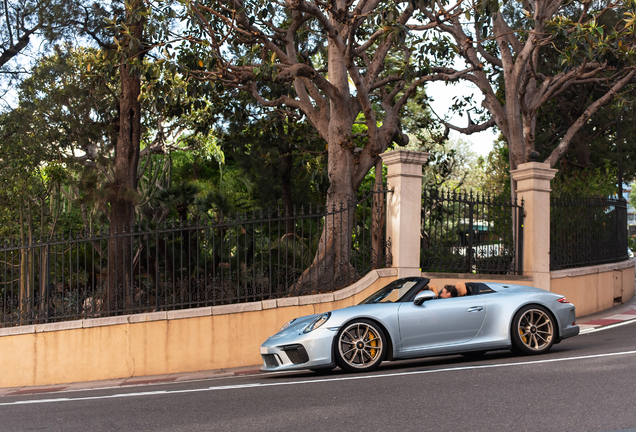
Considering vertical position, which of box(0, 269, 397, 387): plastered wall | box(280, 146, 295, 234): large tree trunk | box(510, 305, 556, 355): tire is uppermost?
box(280, 146, 295, 234): large tree trunk

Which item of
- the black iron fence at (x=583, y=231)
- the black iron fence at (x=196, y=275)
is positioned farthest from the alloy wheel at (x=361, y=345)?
the black iron fence at (x=583, y=231)

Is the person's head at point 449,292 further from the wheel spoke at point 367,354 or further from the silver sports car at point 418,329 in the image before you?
the wheel spoke at point 367,354

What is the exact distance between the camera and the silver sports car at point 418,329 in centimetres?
756

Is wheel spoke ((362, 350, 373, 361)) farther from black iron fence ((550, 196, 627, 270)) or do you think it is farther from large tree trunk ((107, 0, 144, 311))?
large tree trunk ((107, 0, 144, 311))

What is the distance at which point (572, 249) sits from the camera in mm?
13672

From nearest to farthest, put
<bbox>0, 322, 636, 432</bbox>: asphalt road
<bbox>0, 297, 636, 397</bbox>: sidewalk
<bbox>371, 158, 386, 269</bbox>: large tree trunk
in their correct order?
1. <bbox>0, 322, 636, 432</bbox>: asphalt road
2. <bbox>0, 297, 636, 397</bbox>: sidewalk
3. <bbox>371, 158, 386, 269</bbox>: large tree trunk

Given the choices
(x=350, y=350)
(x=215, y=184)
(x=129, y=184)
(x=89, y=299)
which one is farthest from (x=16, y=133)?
(x=215, y=184)

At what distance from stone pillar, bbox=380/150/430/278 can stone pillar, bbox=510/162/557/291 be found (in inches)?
116

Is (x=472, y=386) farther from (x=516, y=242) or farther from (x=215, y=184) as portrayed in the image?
(x=215, y=184)

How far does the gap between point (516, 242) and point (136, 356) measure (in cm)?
779

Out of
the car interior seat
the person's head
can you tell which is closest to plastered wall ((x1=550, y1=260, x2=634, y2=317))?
the car interior seat

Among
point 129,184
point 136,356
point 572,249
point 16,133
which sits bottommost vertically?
point 136,356

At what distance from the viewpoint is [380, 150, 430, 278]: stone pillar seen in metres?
10.9

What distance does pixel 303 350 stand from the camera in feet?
24.6
